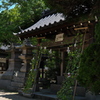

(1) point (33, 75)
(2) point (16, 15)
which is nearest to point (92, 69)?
(1) point (33, 75)

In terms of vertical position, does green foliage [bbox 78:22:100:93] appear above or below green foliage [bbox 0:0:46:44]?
below

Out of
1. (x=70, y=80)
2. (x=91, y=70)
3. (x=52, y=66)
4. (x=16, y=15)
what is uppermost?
(x=16, y=15)

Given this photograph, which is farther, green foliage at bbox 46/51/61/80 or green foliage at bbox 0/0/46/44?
green foliage at bbox 0/0/46/44

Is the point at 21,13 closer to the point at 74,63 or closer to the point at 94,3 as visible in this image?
the point at 74,63

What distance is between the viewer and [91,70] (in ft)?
10.6

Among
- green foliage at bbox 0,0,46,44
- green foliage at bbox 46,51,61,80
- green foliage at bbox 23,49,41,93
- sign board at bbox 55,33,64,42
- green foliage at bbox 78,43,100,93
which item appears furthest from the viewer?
green foliage at bbox 0,0,46,44

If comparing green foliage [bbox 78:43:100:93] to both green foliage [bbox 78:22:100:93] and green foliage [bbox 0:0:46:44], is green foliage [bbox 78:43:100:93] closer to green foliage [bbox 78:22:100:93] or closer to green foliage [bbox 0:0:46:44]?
green foliage [bbox 78:22:100:93]

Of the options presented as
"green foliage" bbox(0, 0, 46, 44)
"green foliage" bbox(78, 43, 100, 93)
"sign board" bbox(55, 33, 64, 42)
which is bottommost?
"green foliage" bbox(78, 43, 100, 93)

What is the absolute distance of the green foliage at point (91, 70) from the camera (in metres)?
3.20

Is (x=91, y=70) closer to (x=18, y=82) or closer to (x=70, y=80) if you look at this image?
(x=70, y=80)

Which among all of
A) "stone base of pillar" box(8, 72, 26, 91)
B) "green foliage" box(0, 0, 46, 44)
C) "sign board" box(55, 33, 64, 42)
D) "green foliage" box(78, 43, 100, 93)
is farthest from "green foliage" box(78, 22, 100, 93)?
"green foliage" box(0, 0, 46, 44)

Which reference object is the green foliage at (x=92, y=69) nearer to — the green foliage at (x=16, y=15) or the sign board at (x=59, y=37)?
the sign board at (x=59, y=37)

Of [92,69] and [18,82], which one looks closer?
[92,69]

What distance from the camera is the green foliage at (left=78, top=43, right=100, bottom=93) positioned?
3.20 meters
